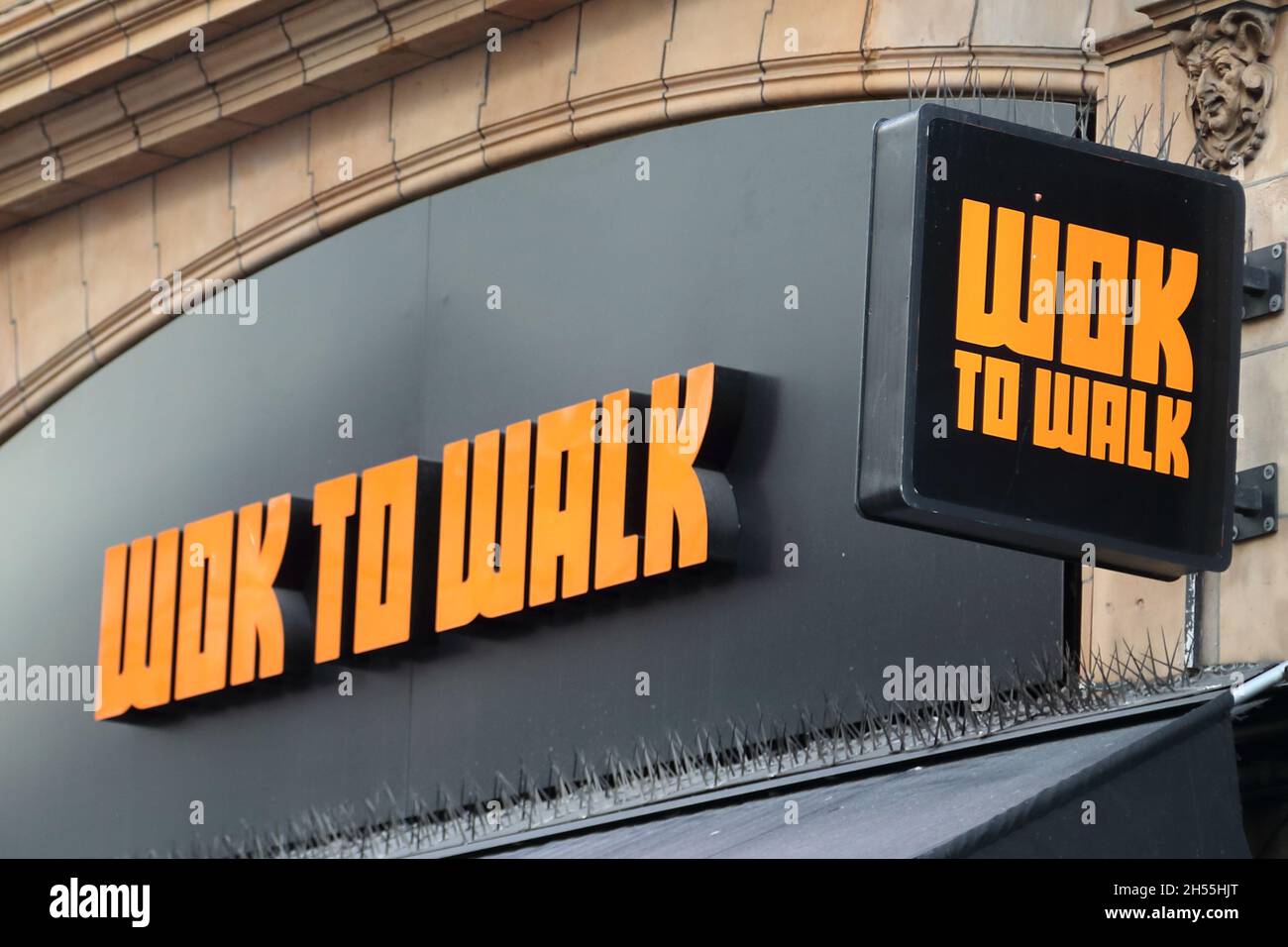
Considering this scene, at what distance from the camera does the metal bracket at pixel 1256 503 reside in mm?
8242

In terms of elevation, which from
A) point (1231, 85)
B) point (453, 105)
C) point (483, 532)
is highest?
point (453, 105)

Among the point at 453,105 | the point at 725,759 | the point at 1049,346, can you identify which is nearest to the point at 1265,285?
the point at 1049,346

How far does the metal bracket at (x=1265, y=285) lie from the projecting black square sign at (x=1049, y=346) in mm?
467

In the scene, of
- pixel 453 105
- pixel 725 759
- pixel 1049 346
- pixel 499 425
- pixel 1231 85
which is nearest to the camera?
pixel 1049 346

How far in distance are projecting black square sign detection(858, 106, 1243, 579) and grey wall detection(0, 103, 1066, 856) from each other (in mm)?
1331

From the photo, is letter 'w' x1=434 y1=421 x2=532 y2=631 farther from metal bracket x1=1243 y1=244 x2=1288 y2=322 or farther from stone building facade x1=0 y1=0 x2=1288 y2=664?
metal bracket x1=1243 y1=244 x2=1288 y2=322

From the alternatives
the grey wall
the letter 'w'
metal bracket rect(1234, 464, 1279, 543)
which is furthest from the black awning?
the letter 'w'

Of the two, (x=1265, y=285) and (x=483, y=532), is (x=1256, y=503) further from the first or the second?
(x=483, y=532)

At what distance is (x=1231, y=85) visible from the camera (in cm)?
867

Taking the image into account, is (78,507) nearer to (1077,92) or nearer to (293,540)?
(293,540)

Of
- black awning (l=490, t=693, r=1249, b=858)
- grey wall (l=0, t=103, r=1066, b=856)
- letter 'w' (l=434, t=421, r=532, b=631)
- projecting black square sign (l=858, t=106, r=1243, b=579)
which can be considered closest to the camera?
black awning (l=490, t=693, r=1249, b=858)

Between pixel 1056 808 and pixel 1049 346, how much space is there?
1.58 meters

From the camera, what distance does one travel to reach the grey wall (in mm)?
9648

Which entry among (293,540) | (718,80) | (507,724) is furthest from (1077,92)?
(293,540)
